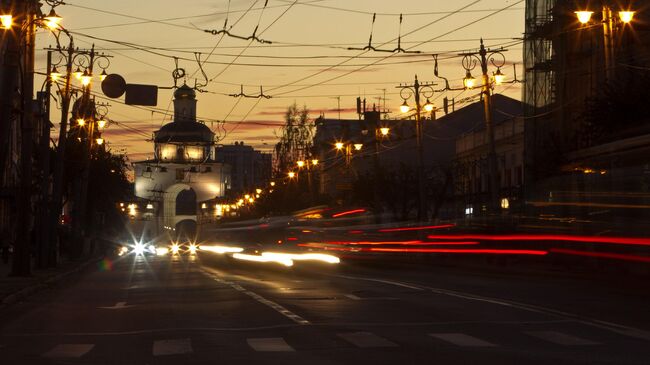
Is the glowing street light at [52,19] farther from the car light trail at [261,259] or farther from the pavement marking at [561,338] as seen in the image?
the pavement marking at [561,338]

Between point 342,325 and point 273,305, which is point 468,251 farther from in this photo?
point 342,325

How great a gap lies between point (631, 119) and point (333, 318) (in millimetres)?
23182

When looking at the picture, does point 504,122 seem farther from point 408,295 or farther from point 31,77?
point 408,295

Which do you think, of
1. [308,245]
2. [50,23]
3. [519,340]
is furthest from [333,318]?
[308,245]

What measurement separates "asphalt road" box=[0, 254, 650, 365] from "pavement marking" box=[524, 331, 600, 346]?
0.02 m

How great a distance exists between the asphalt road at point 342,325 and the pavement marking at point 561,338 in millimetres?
23

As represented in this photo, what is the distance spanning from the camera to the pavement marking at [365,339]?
1384 cm

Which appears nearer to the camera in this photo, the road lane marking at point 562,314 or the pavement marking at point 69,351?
the pavement marking at point 69,351

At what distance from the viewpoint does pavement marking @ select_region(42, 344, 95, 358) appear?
536 inches

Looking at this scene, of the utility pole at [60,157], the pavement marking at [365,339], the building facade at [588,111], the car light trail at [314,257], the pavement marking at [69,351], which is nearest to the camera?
the pavement marking at [69,351]

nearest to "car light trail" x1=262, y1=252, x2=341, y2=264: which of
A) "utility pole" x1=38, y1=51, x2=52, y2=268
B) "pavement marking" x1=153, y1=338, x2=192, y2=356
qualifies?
"utility pole" x1=38, y1=51, x2=52, y2=268

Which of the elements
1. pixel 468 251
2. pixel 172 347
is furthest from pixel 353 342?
pixel 468 251

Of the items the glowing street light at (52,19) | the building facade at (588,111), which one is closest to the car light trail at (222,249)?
the building facade at (588,111)

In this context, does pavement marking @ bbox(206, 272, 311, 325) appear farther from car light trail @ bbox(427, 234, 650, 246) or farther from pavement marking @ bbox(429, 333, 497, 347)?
car light trail @ bbox(427, 234, 650, 246)
